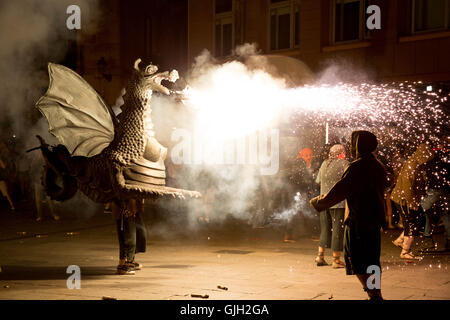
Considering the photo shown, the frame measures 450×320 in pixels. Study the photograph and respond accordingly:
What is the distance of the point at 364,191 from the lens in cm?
641

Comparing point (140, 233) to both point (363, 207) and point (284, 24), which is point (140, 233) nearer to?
point (363, 207)

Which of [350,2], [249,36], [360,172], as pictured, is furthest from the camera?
[249,36]

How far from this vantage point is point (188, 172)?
592 inches

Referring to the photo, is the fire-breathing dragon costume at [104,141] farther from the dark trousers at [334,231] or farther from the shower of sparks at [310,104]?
the shower of sparks at [310,104]

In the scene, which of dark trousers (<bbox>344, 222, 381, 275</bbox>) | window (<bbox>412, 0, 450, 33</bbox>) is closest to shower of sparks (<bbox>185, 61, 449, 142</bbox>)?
window (<bbox>412, 0, 450, 33</bbox>)

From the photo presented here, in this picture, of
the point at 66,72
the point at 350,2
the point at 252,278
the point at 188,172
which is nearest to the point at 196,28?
the point at 350,2

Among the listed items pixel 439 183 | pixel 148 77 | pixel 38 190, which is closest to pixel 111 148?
pixel 148 77

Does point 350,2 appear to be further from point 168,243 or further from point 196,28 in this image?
point 168,243

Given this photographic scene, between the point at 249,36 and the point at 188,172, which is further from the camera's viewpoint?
the point at 249,36

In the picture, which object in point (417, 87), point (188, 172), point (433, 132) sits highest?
point (417, 87)

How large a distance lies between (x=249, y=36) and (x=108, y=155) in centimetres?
1134

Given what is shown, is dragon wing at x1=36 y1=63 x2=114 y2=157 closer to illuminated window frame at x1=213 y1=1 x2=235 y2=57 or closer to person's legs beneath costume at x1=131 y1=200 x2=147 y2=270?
person's legs beneath costume at x1=131 y1=200 x2=147 y2=270

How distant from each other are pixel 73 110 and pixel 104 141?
0.60 metres

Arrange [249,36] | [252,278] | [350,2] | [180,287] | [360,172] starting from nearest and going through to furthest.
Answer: [360,172] → [180,287] → [252,278] → [350,2] → [249,36]
